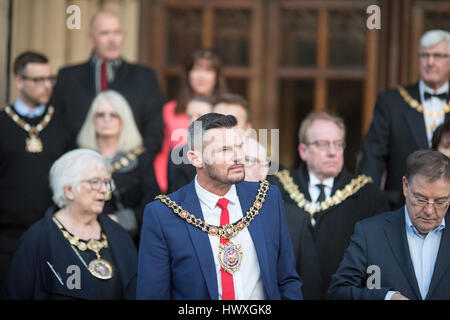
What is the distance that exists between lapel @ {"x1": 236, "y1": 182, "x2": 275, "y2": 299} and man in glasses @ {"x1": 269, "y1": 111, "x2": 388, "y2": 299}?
44.8 inches

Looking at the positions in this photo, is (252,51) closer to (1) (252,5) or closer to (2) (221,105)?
(1) (252,5)

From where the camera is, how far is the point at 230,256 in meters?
3.14

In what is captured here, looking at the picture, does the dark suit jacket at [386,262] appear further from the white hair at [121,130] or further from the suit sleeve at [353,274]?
the white hair at [121,130]

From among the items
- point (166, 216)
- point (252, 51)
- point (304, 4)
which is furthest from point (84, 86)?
point (166, 216)

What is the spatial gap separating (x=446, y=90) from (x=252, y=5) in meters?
2.33

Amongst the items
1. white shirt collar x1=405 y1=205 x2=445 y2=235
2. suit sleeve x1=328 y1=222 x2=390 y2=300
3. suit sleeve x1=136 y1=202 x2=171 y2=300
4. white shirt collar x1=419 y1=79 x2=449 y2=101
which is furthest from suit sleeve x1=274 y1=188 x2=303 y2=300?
white shirt collar x1=419 y1=79 x2=449 y2=101

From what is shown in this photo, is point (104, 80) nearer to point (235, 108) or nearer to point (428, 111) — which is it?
point (235, 108)

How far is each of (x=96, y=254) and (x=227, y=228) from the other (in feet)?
4.46

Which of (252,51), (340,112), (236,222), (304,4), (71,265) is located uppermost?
(304,4)

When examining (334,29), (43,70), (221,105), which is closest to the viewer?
(221,105)

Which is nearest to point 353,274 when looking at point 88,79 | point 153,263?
point 153,263

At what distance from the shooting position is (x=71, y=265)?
4.23 m

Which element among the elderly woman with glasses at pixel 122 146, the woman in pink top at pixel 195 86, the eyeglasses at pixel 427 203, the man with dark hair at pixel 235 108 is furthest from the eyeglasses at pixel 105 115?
the eyeglasses at pixel 427 203

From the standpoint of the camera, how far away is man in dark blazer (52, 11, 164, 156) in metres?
5.57
